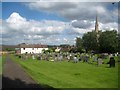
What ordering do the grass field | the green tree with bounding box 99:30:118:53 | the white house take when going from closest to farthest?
the grass field → the green tree with bounding box 99:30:118:53 → the white house

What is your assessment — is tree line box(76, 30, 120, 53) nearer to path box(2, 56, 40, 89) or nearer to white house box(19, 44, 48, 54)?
white house box(19, 44, 48, 54)

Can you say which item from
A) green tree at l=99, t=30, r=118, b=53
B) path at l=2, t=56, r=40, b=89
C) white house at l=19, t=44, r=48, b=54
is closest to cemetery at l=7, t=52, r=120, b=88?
path at l=2, t=56, r=40, b=89

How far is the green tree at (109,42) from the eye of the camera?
3410 inches

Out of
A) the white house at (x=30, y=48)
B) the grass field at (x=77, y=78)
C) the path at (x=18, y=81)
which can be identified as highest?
the white house at (x=30, y=48)

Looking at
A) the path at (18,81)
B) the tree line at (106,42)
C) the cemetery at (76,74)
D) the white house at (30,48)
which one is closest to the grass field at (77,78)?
the cemetery at (76,74)

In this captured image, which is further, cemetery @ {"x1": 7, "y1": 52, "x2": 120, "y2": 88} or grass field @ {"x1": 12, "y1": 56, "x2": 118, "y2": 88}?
cemetery @ {"x1": 7, "y1": 52, "x2": 120, "y2": 88}

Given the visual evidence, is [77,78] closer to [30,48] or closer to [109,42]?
[109,42]

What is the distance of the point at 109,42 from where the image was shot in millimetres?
88438

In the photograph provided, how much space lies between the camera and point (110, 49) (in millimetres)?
87562

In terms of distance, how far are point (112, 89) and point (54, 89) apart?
324 cm

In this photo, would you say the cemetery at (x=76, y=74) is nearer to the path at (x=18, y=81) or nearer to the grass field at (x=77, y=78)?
the grass field at (x=77, y=78)

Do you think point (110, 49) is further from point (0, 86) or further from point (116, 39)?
point (0, 86)

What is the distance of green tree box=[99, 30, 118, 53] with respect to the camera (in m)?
86.6

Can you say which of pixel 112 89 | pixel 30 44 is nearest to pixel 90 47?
pixel 30 44
